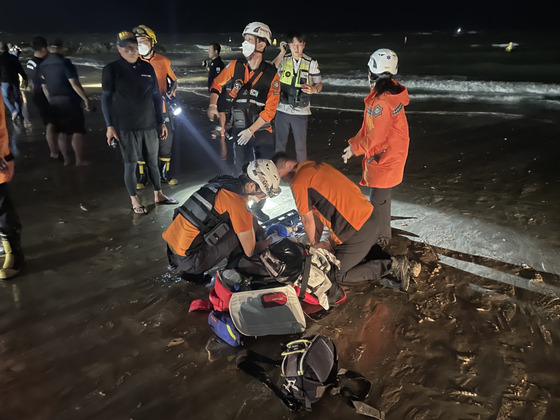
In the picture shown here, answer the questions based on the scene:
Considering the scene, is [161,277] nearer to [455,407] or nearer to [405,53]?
[455,407]

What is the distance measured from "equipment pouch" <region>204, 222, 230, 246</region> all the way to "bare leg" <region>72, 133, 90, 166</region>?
4784 mm

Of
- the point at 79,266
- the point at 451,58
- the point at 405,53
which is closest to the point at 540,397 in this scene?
the point at 79,266

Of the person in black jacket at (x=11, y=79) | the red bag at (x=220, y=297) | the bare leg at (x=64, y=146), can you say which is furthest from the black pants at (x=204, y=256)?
the person in black jacket at (x=11, y=79)

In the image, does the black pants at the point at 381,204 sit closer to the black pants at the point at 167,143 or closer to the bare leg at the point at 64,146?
the black pants at the point at 167,143

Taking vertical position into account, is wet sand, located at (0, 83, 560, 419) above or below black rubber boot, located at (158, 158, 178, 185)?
below

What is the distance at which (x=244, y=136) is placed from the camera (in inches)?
192

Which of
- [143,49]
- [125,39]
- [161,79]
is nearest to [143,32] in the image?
[143,49]

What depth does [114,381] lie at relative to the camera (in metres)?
2.87

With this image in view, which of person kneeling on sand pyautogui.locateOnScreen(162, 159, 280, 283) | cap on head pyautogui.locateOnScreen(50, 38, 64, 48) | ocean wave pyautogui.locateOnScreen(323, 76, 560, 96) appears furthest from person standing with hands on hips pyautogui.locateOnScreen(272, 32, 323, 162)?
ocean wave pyautogui.locateOnScreen(323, 76, 560, 96)

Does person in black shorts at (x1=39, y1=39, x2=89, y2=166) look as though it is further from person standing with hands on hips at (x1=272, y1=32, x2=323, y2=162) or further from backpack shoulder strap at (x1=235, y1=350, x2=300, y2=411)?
backpack shoulder strap at (x1=235, y1=350, x2=300, y2=411)

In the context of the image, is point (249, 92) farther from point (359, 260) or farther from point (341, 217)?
point (359, 260)

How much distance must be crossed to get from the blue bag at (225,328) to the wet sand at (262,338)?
9cm

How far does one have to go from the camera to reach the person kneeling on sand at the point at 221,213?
338 centimetres

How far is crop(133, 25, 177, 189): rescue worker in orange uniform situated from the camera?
5.45 m
